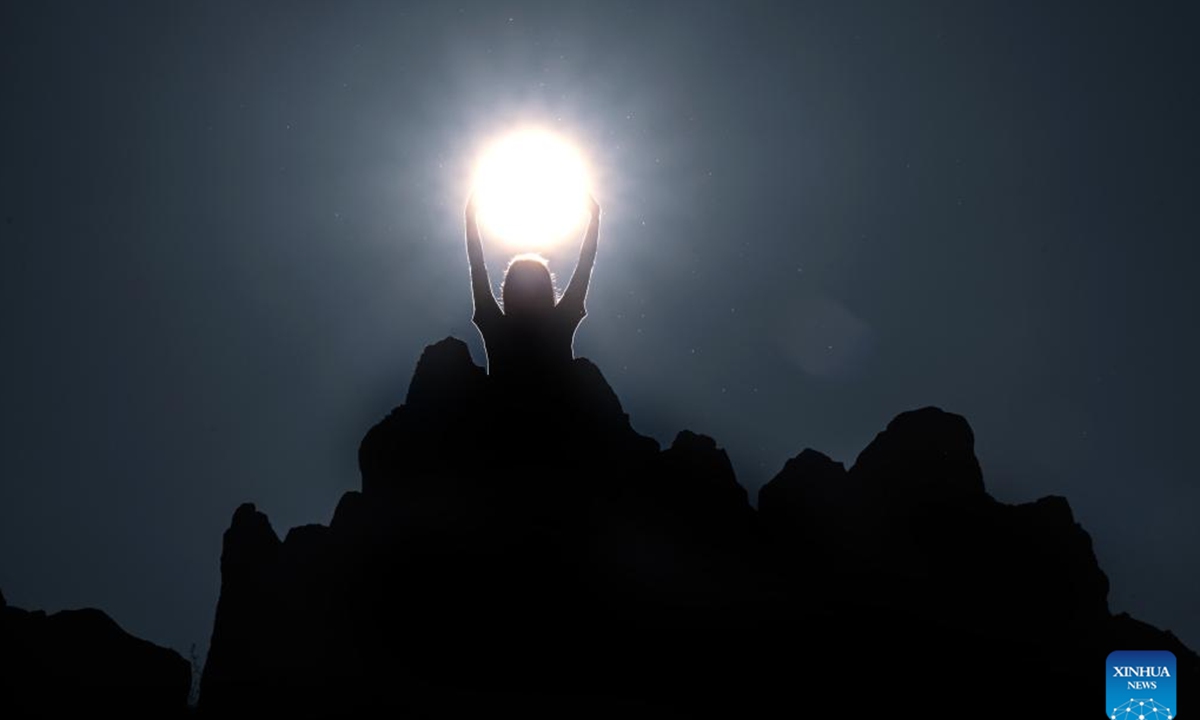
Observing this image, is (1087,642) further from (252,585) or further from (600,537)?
(252,585)

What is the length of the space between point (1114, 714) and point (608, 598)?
12.1 m

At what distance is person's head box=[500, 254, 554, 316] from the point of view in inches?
907

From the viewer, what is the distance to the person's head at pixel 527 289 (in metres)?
23.0

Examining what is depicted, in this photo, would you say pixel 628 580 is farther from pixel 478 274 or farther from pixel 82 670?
pixel 82 670

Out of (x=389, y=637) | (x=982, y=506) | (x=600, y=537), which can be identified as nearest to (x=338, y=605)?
(x=389, y=637)

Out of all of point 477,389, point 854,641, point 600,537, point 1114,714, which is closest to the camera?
point 1114,714

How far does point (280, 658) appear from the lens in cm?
2664
